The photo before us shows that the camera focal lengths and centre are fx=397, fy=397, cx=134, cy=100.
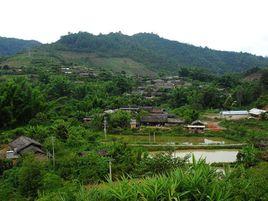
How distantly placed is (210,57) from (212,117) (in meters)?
105

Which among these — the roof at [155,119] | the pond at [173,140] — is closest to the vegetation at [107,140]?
the pond at [173,140]

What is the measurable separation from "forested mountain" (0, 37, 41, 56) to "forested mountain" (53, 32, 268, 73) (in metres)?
38.6

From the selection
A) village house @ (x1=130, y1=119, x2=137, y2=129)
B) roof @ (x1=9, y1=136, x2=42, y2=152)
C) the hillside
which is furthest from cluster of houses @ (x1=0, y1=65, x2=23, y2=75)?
roof @ (x1=9, y1=136, x2=42, y2=152)

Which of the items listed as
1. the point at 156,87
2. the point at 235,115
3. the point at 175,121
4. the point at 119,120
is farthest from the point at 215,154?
the point at 156,87

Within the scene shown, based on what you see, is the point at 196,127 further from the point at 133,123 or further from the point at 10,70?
the point at 10,70

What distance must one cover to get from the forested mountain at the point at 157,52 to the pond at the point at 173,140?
2779 inches

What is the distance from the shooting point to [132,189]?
8211 millimetres

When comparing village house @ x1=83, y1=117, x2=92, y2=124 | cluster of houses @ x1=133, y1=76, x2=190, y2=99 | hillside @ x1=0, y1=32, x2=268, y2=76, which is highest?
hillside @ x1=0, y1=32, x2=268, y2=76

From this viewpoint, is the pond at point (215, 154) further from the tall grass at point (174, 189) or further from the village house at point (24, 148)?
the tall grass at point (174, 189)

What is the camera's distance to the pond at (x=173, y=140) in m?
30.5

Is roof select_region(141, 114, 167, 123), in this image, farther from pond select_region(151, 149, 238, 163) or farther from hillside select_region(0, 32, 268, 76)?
hillside select_region(0, 32, 268, 76)

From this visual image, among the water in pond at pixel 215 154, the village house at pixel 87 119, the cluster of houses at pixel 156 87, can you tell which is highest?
the cluster of houses at pixel 156 87

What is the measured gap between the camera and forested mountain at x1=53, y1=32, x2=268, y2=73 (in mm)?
108244

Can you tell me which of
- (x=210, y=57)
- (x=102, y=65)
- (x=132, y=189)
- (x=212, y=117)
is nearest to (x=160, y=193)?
(x=132, y=189)
